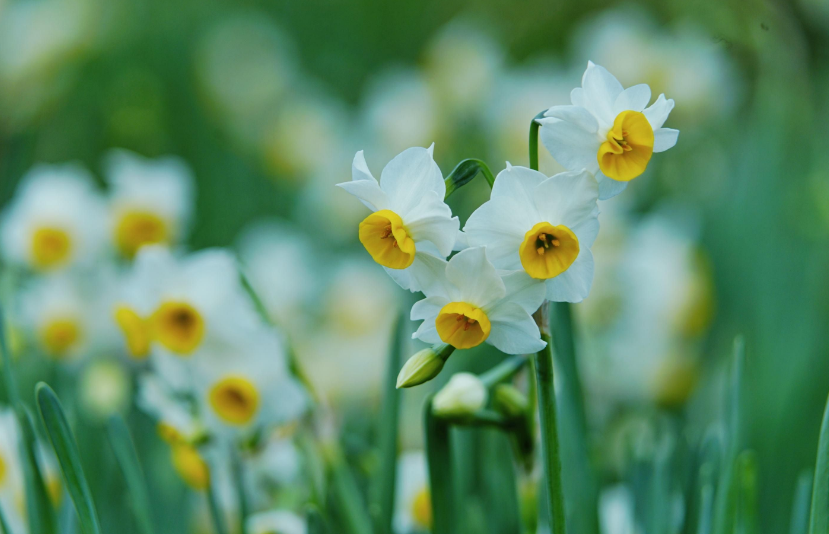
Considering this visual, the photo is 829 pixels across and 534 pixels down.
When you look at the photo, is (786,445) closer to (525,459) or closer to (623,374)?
(623,374)

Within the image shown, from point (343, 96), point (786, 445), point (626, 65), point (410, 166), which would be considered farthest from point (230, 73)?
point (410, 166)

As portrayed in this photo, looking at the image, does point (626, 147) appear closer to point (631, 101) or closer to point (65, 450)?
point (631, 101)

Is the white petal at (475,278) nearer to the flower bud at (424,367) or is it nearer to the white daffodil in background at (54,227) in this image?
the flower bud at (424,367)

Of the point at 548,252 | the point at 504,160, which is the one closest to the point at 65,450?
the point at 548,252

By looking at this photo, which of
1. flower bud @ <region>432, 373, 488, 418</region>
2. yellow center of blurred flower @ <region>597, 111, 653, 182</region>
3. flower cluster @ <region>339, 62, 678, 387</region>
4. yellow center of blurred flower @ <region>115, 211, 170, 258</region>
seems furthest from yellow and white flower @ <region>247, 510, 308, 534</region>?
yellow center of blurred flower @ <region>115, 211, 170, 258</region>

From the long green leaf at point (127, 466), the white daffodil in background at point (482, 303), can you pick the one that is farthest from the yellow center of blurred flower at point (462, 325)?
the long green leaf at point (127, 466)

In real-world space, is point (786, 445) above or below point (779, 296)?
below

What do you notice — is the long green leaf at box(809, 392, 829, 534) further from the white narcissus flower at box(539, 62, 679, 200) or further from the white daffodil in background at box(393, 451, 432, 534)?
the white daffodil in background at box(393, 451, 432, 534)
